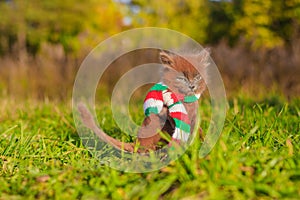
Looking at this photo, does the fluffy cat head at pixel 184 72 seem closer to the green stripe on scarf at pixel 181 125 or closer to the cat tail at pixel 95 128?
the green stripe on scarf at pixel 181 125

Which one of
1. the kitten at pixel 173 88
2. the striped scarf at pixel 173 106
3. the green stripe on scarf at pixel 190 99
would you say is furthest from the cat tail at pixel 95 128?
the green stripe on scarf at pixel 190 99

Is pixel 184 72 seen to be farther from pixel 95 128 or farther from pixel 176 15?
pixel 176 15

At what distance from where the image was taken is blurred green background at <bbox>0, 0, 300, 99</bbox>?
8.87 metres

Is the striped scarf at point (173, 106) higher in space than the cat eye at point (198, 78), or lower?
lower

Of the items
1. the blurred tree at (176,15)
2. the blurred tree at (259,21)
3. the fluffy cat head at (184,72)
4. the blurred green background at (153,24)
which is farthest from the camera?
the blurred tree at (176,15)

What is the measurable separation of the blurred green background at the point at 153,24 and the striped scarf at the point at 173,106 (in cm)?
462

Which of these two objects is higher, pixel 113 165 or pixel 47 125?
pixel 113 165

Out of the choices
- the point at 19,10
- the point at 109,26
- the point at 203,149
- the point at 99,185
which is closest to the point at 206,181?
the point at 203,149

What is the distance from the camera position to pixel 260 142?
2572 mm

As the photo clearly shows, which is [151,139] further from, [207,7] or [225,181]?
[207,7]

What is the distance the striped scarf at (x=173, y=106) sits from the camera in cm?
233

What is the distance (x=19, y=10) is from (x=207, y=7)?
1333 cm

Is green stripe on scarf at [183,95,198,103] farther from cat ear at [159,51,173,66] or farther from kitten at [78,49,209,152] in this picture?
cat ear at [159,51,173,66]

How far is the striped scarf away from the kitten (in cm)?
3
